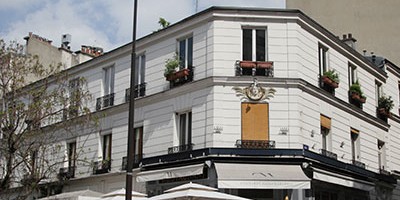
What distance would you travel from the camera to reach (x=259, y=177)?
65.3 feet

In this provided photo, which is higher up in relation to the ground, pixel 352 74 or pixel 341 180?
pixel 352 74

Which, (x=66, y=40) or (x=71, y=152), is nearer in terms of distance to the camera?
(x=71, y=152)

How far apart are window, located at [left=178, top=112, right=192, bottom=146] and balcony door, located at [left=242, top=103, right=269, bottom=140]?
2.05 metres

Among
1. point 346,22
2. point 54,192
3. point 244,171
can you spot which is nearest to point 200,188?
point 244,171

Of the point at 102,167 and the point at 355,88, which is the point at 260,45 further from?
the point at 102,167

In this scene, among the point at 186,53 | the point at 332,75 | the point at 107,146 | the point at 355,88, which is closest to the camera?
the point at 186,53

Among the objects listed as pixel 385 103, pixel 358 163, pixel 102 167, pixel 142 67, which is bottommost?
pixel 102 167

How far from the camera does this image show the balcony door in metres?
21.0

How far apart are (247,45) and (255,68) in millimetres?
1024

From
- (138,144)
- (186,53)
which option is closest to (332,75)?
(186,53)

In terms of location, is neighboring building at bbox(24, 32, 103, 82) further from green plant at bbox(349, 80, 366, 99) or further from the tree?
green plant at bbox(349, 80, 366, 99)

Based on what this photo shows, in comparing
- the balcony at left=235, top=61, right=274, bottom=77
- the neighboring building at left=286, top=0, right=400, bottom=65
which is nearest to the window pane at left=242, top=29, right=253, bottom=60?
the balcony at left=235, top=61, right=274, bottom=77

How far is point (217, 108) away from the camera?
2109 cm

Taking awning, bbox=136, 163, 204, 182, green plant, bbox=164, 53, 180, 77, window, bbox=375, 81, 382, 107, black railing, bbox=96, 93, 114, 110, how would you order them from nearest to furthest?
awning, bbox=136, 163, 204, 182 < green plant, bbox=164, 53, 180, 77 < black railing, bbox=96, 93, 114, 110 < window, bbox=375, 81, 382, 107
